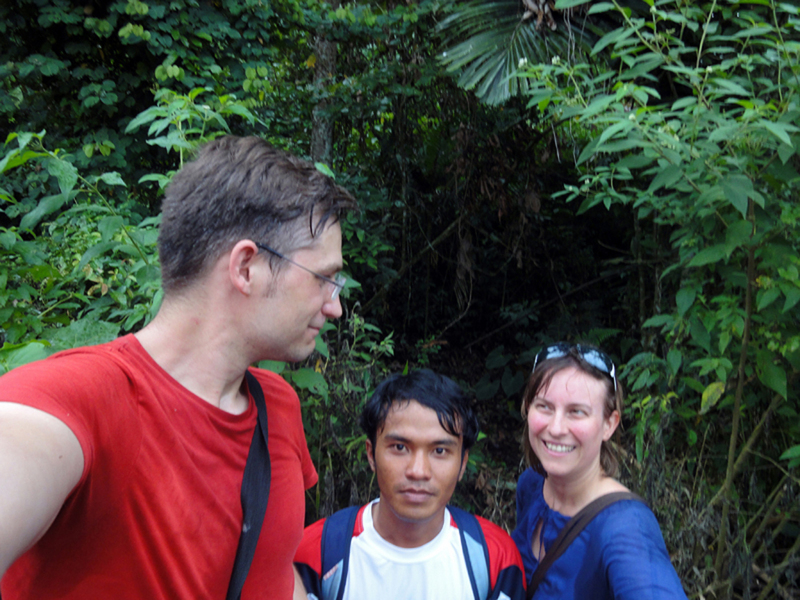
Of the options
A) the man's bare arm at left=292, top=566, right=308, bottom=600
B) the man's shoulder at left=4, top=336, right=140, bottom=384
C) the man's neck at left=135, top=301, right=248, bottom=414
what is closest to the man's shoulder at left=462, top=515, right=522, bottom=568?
the man's bare arm at left=292, top=566, right=308, bottom=600

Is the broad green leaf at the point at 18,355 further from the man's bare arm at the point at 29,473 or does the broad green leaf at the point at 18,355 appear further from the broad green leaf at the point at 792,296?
the broad green leaf at the point at 792,296

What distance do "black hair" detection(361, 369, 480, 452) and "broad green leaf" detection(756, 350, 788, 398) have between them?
1.32 meters

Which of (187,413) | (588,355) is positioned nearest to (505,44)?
(588,355)

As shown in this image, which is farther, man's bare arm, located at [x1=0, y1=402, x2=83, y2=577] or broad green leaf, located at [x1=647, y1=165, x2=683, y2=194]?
broad green leaf, located at [x1=647, y1=165, x2=683, y2=194]

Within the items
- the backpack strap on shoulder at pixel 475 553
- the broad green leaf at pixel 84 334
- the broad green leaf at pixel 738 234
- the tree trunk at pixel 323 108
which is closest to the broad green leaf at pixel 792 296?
the broad green leaf at pixel 738 234

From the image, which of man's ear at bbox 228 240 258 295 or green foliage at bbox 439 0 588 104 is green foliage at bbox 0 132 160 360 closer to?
man's ear at bbox 228 240 258 295

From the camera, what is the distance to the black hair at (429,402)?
186 centimetres

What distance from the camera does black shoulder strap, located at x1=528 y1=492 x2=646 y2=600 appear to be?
1604mm

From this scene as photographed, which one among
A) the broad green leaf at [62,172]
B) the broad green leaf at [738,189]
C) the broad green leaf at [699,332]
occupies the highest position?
the broad green leaf at [738,189]

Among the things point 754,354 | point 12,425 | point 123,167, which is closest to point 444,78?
point 123,167

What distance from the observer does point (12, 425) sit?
2.60 ft

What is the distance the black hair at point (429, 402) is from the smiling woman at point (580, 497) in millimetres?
229

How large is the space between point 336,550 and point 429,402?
1.78 ft

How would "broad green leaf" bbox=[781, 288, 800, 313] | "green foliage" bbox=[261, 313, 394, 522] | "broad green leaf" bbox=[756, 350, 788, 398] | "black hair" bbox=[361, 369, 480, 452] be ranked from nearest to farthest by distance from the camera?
1. "black hair" bbox=[361, 369, 480, 452]
2. "broad green leaf" bbox=[781, 288, 800, 313]
3. "broad green leaf" bbox=[756, 350, 788, 398]
4. "green foliage" bbox=[261, 313, 394, 522]
